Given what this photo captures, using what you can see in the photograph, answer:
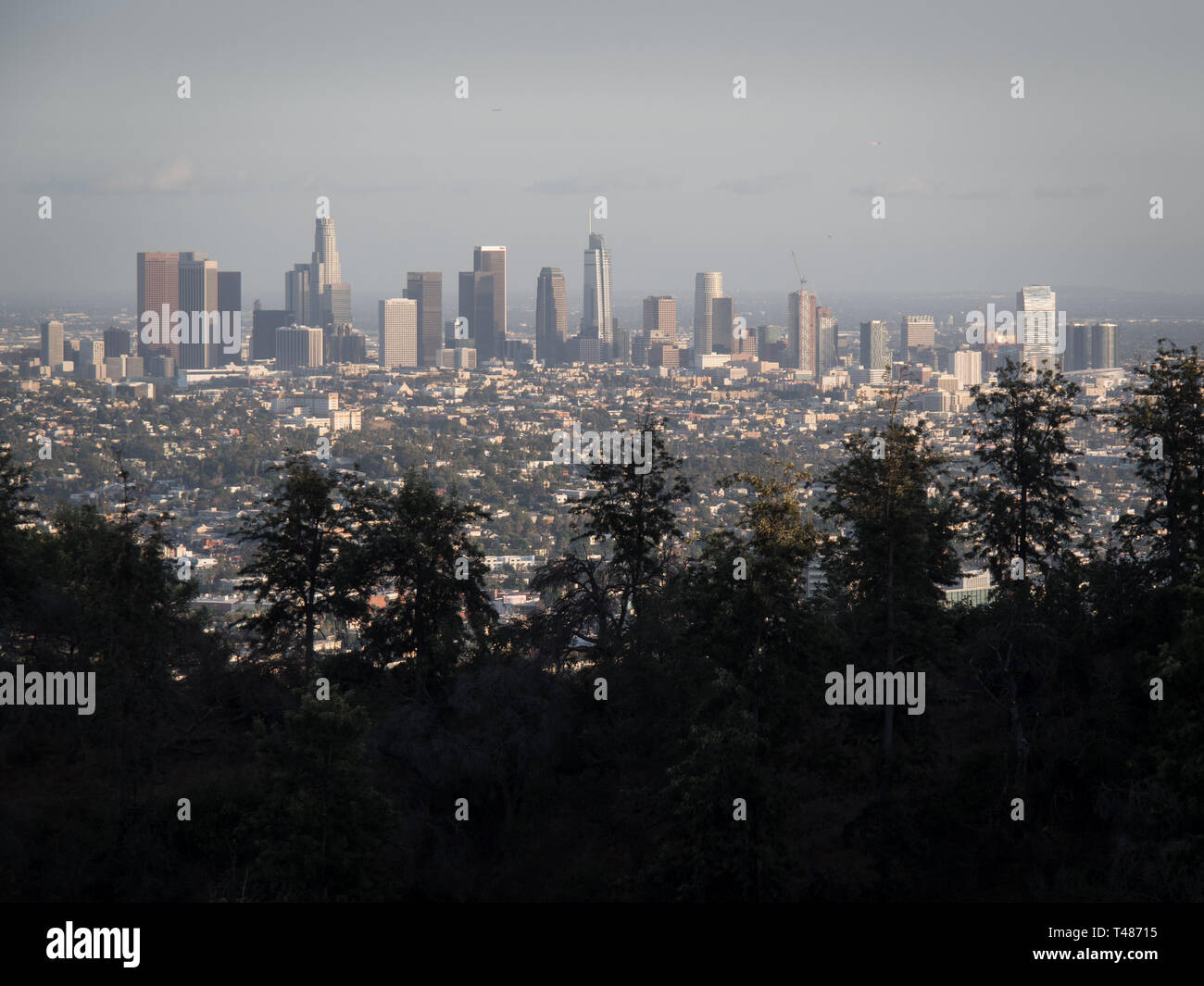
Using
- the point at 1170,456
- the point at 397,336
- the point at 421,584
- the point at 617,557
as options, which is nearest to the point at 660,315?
the point at 397,336

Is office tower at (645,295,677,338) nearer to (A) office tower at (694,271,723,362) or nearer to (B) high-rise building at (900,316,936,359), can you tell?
(A) office tower at (694,271,723,362)

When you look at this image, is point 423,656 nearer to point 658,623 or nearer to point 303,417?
point 658,623

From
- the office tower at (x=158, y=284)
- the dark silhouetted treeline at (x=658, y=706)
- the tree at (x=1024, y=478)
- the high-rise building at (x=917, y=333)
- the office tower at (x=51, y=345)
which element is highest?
the office tower at (x=158, y=284)

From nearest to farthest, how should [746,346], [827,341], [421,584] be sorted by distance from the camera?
[421,584] → [827,341] → [746,346]

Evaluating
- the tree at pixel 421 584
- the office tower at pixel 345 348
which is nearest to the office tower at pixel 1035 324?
the tree at pixel 421 584

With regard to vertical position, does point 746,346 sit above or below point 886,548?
above

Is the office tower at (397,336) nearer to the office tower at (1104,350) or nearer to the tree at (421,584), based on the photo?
the office tower at (1104,350)

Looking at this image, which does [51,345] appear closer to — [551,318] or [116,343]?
[116,343]
